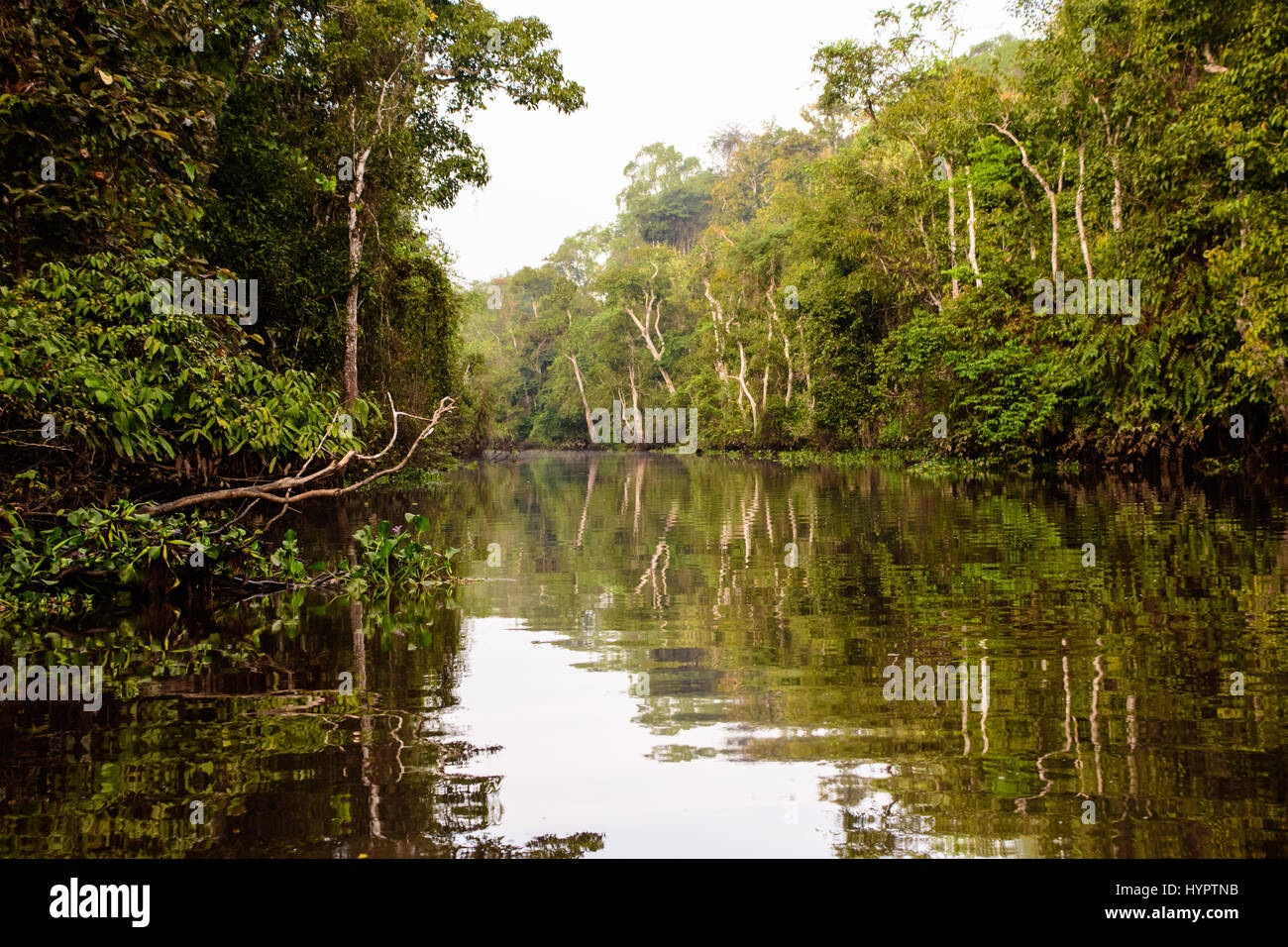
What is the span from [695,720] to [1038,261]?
2792 centimetres

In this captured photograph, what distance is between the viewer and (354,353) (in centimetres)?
2180

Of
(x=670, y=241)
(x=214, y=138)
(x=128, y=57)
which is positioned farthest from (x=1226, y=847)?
(x=670, y=241)

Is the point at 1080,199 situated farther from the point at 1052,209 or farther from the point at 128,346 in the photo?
the point at 128,346

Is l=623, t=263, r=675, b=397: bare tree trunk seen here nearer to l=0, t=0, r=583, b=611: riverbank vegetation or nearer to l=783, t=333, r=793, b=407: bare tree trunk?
l=783, t=333, r=793, b=407: bare tree trunk

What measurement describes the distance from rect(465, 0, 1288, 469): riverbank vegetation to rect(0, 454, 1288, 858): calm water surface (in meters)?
11.3

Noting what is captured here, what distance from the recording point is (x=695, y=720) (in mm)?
5152

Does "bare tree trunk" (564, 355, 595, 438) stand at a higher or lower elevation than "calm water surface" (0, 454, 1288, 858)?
higher

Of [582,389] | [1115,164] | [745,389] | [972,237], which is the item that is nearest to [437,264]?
[972,237]

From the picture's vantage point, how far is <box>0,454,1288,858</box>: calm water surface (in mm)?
3676

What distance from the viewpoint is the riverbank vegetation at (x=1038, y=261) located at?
19.0 meters

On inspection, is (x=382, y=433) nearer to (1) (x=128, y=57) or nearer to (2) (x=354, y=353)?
(2) (x=354, y=353)

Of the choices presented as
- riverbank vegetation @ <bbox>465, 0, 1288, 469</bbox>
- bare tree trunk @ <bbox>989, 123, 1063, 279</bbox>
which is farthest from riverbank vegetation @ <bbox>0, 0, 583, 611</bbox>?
bare tree trunk @ <bbox>989, 123, 1063, 279</bbox>
